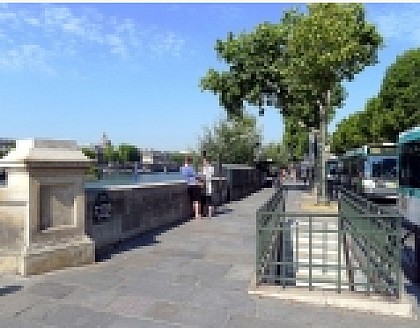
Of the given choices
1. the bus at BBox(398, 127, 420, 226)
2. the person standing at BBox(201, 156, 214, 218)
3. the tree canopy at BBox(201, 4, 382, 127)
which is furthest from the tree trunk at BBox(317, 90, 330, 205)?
the person standing at BBox(201, 156, 214, 218)

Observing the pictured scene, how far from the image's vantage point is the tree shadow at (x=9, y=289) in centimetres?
570

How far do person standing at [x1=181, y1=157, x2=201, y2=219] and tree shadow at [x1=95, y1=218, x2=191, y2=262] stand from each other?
6.86 ft

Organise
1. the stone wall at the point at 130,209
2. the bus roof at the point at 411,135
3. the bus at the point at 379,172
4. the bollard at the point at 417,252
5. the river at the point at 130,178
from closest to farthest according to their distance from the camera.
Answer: the bollard at the point at 417,252, the stone wall at the point at 130,209, the river at the point at 130,178, the bus roof at the point at 411,135, the bus at the point at 379,172

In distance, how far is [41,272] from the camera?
258 inches

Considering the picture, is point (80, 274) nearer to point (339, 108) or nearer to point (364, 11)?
point (364, 11)

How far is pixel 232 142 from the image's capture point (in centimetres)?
4159

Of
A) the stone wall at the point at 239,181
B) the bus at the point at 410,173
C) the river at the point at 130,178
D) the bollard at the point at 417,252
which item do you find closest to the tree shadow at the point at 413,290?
the bollard at the point at 417,252

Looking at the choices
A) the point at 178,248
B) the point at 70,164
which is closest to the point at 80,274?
the point at 70,164

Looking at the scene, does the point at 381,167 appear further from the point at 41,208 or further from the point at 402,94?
the point at 41,208

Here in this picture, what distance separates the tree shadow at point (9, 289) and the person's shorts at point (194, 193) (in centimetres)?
799

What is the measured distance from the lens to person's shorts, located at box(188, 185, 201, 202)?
1369 cm

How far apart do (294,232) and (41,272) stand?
3360mm

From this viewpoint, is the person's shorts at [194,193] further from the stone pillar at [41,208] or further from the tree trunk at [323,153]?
the stone pillar at [41,208]

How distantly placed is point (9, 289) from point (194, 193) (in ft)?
26.7
